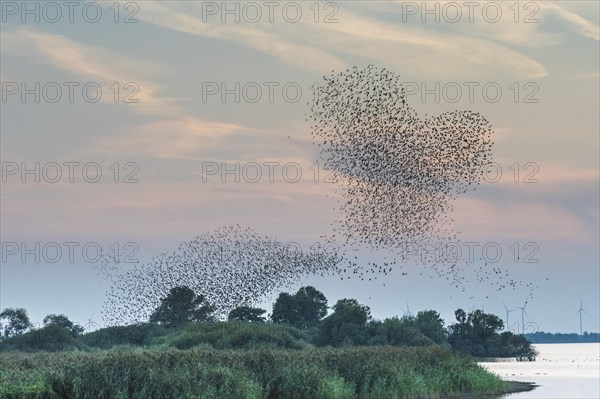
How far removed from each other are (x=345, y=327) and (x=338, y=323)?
7.18 ft

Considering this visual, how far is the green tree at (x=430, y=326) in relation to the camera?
139375 mm

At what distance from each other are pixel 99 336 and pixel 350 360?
54.6m

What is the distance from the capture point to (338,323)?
114 m

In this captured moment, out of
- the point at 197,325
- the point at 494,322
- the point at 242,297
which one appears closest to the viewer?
the point at 197,325

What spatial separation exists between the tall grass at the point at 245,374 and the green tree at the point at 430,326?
→ 67.6 metres

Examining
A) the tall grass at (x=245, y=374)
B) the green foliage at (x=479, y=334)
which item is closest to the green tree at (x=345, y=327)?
the tall grass at (x=245, y=374)

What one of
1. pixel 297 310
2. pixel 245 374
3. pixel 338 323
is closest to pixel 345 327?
pixel 338 323

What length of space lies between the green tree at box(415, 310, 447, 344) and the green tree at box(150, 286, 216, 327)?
99.6 feet

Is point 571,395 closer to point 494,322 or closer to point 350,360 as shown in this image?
point 350,360

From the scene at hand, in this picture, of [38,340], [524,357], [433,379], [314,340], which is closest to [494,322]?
[524,357]

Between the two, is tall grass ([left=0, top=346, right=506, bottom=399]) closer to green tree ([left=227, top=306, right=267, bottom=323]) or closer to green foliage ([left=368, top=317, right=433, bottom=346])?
green foliage ([left=368, top=317, right=433, bottom=346])

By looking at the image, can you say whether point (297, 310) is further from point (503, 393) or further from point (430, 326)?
point (503, 393)

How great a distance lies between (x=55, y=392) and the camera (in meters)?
45.3

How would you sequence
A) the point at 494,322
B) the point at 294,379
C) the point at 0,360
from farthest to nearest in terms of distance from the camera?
the point at 494,322, the point at 0,360, the point at 294,379
